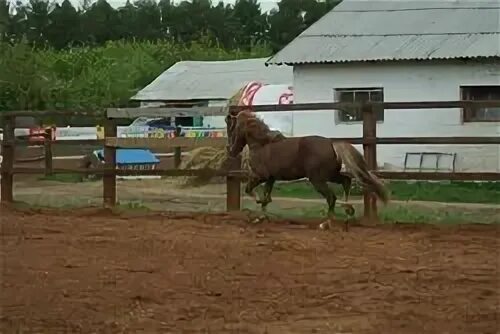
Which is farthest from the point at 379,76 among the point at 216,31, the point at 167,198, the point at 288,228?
the point at 216,31

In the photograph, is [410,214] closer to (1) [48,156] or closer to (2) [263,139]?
(2) [263,139]

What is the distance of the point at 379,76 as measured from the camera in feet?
65.4

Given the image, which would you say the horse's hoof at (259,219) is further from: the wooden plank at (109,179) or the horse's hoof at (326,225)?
the wooden plank at (109,179)

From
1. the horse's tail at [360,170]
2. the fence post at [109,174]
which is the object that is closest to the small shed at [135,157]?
the fence post at [109,174]

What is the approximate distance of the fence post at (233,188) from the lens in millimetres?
12484

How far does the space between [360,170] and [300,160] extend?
0.73 m

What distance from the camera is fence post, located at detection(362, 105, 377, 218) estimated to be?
37.7 feet

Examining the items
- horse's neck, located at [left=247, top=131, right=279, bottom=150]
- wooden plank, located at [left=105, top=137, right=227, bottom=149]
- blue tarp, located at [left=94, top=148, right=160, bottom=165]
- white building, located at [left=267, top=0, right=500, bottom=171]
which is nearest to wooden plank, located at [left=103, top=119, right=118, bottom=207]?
wooden plank, located at [left=105, top=137, right=227, bottom=149]

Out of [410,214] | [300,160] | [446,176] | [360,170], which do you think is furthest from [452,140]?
[300,160]

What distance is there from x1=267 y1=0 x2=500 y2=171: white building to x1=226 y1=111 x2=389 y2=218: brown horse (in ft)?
25.8

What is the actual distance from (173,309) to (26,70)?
28.9m

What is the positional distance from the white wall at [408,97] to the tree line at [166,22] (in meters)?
43.4

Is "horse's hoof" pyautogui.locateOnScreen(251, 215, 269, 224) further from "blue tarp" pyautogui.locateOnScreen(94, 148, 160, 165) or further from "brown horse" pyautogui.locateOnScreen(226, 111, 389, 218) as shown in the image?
"blue tarp" pyautogui.locateOnScreen(94, 148, 160, 165)

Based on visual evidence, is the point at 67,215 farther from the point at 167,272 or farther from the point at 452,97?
the point at 452,97
